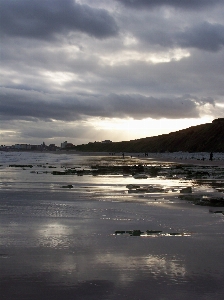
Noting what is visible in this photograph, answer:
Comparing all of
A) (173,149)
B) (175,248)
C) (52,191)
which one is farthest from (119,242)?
(173,149)

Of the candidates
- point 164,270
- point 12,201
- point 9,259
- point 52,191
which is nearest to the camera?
point 164,270

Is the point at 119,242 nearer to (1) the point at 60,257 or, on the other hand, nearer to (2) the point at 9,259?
(1) the point at 60,257

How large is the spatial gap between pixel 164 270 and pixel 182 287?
30.4 inches

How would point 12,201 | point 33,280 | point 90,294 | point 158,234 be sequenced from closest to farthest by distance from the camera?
1. point 90,294
2. point 33,280
3. point 158,234
4. point 12,201

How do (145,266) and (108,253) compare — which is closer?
Result: (145,266)

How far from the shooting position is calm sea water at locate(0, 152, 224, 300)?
5.88 metres

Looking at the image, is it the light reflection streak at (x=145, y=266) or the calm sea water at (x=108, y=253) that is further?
the light reflection streak at (x=145, y=266)

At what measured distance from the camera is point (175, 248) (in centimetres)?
819

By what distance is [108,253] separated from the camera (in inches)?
307

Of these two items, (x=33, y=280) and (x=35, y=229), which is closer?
(x=33, y=280)

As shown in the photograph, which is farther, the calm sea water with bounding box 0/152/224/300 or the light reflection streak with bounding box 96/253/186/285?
the light reflection streak with bounding box 96/253/186/285

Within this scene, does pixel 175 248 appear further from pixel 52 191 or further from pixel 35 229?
pixel 52 191

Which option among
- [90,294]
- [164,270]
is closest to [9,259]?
[90,294]

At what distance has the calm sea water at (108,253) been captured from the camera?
5883mm
